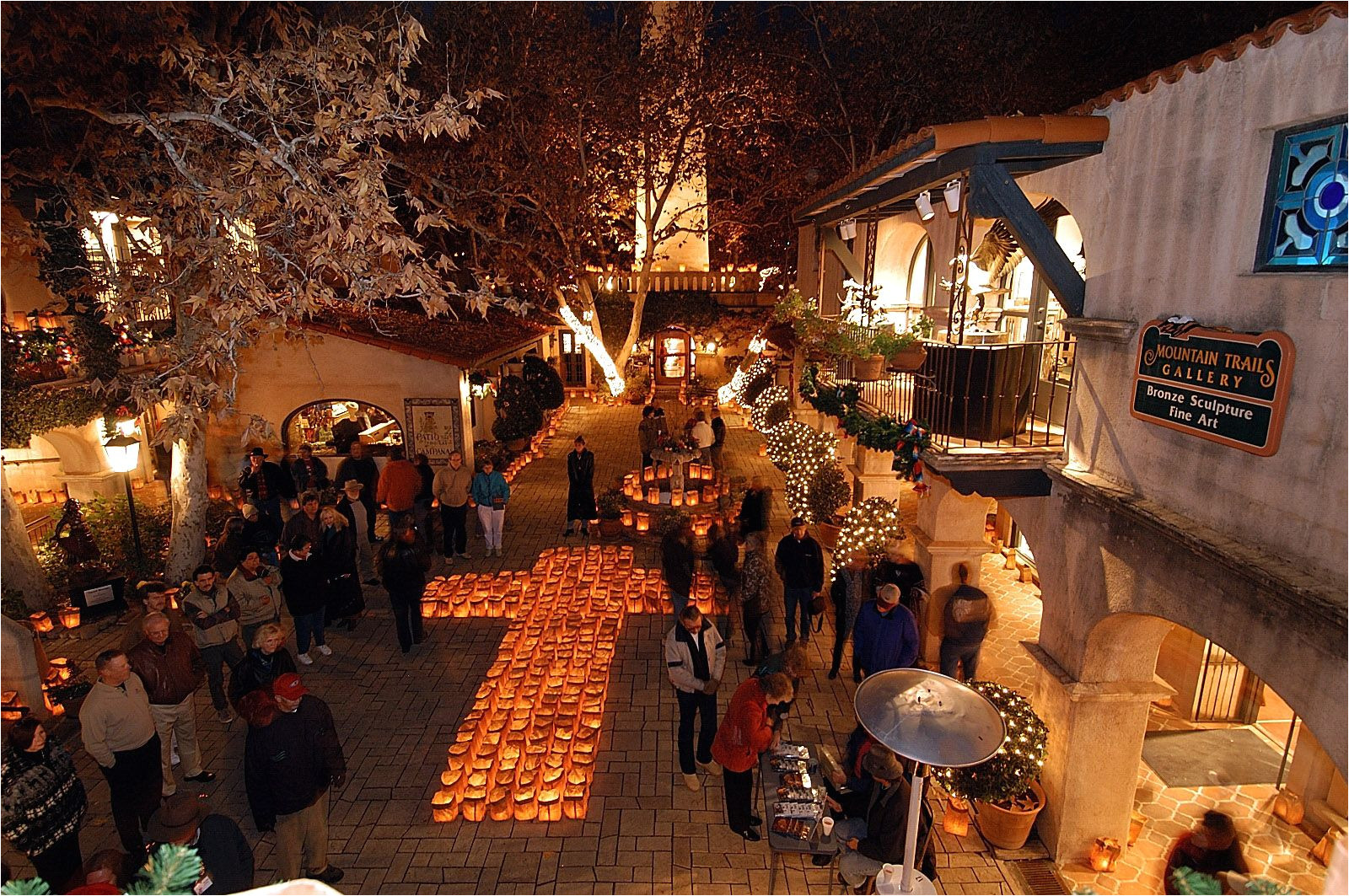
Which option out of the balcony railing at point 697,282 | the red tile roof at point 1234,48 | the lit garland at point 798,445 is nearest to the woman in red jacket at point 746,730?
the red tile roof at point 1234,48

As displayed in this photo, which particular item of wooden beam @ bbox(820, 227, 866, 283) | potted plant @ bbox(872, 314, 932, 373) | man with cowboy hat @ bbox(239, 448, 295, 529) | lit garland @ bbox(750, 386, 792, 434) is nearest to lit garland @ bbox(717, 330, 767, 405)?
lit garland @ bbox(750, 386, 792, 434)

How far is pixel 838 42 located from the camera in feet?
65.2

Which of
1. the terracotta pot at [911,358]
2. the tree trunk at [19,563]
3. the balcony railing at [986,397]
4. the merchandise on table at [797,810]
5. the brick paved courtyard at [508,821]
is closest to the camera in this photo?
the merchandise on table at [797,810]

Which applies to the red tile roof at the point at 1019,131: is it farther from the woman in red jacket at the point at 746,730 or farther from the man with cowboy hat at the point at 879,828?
the man with cowboy hat at the point at 879,828

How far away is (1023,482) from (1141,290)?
2176mm

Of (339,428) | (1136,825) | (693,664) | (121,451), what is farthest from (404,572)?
(339,428)

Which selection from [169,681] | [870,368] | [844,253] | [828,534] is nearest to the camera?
[169,681]

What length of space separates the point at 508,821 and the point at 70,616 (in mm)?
8481

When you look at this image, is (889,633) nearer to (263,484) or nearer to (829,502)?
(829,502)

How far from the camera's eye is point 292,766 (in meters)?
5.72

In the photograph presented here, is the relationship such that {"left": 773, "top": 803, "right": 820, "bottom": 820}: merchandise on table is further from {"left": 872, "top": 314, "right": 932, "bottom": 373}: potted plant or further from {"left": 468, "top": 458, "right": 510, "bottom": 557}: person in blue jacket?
{"left": 468, "top": 458, "right": 510, "bottom": 557}: person in blue jacket

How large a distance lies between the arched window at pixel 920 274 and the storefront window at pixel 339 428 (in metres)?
11.9

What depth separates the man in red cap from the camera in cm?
570

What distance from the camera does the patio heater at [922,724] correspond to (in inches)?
152
